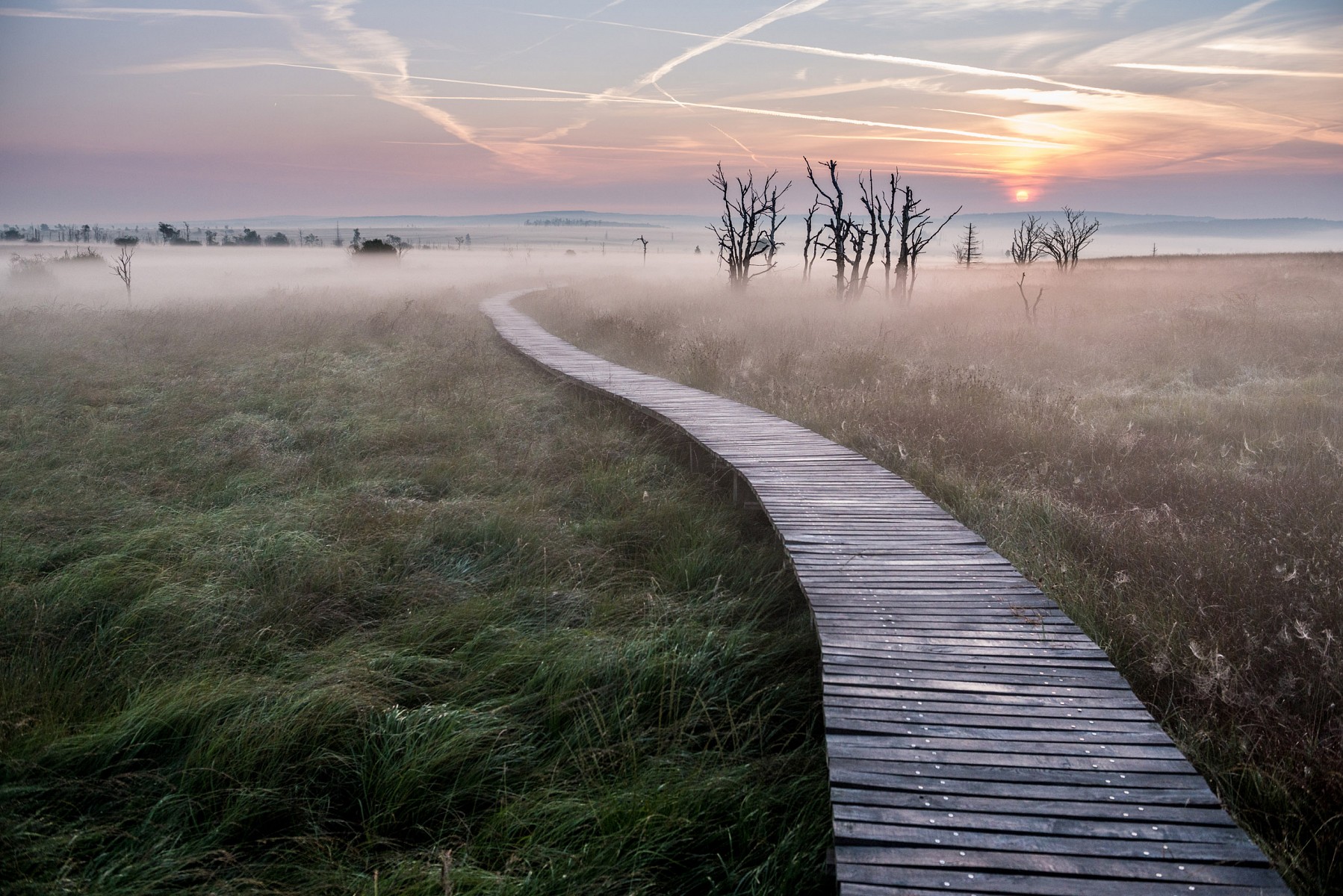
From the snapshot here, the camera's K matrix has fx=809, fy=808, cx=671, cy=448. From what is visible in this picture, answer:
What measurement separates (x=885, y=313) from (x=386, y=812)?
19.9 metres

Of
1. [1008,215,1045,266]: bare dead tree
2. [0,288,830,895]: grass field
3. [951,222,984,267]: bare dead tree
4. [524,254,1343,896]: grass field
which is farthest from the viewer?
[951,222,984,267]: bare dead tree

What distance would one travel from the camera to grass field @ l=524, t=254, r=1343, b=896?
10.8 feet

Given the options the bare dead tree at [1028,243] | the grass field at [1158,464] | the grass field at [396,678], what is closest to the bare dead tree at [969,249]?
the bare dead tree at [1028,243]

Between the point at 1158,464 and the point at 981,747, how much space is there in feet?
17.8

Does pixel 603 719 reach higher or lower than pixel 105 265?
lower

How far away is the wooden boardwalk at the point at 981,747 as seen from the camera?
7.14 feet

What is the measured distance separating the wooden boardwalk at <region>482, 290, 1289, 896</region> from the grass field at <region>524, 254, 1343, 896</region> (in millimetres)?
465

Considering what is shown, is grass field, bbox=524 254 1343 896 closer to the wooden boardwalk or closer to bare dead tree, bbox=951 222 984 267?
the wooden boardwalk

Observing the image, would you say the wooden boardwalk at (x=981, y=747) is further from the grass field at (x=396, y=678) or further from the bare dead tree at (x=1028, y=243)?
the bare dead tree at (x=1028, y=243)

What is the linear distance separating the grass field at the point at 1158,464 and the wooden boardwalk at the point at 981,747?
0.47 meters

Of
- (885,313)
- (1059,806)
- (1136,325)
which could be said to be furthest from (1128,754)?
(885,313)

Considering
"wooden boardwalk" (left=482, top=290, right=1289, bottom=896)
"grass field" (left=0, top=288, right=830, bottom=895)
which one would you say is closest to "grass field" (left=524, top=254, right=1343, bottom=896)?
"wooden boardwalk" (left=482, top=290, right=1289, bottom=896)

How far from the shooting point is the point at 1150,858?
7.29ft

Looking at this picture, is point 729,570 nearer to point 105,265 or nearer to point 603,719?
point 603,719
